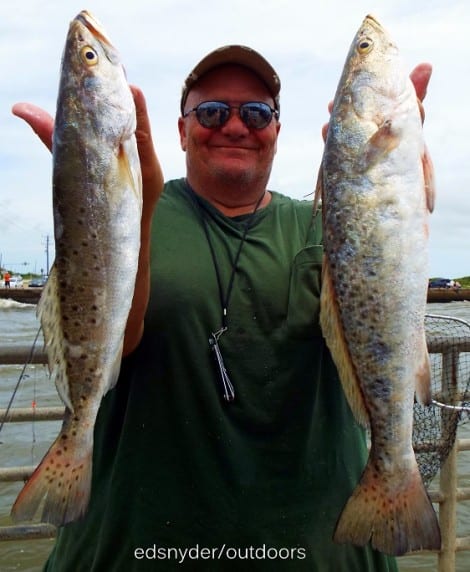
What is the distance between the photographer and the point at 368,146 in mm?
2240

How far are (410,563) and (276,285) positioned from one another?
5116 mm

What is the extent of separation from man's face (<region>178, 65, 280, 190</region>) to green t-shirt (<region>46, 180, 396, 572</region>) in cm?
42

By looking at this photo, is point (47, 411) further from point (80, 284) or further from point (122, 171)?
point (122, 171)

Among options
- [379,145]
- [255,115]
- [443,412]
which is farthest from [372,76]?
[443,412]

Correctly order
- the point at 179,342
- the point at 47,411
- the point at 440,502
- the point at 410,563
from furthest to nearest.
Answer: the point at 410,563 → the point at 440,502 → the point at 47,411 → the point at 179,342

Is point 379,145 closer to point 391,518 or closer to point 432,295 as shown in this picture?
point 391,518

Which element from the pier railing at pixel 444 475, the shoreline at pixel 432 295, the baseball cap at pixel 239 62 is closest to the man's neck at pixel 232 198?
the baseball cap at pixel 239 62

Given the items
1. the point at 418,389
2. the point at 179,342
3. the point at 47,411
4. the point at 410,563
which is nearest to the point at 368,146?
the point at 418,389

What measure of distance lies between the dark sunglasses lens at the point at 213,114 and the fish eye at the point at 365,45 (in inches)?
25.5

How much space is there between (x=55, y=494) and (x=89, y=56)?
1.43m

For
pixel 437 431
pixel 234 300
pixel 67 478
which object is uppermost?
pixel 234 300

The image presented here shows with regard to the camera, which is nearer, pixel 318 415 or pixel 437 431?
pixel 318 415

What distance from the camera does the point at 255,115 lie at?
2805 millimetres

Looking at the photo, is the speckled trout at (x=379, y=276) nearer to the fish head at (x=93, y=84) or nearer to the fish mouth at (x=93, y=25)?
the fish head at (x=93, y=84)
